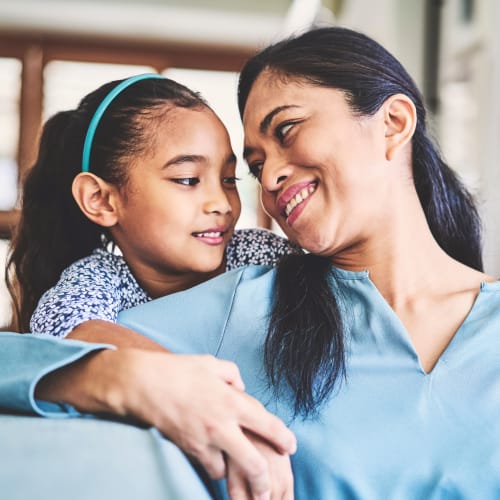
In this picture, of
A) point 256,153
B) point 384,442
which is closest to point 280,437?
point 384,442

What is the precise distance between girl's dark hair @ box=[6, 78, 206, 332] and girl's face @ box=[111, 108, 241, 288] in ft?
0.10

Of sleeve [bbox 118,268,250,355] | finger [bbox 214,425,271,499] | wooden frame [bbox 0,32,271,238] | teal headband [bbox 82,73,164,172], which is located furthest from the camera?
wooden frame [bbox 0,32,271,238]

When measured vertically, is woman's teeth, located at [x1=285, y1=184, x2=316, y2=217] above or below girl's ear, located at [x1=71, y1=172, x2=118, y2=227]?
above

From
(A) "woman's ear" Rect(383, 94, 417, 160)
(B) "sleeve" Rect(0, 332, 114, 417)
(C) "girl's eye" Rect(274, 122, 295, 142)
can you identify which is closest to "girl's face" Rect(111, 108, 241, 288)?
(C) "girl's eye" Rect(274, 122, 295, 142)

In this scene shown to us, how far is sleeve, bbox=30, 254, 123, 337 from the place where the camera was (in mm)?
1127

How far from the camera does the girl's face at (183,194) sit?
1387mm

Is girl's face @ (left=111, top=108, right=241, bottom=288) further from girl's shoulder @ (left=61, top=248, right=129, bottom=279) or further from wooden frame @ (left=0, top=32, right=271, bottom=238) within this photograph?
wooden frame @ (left=0, top=32, right=271, bottom=238)

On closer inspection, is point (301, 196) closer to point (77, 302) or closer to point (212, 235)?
point (212, 235)

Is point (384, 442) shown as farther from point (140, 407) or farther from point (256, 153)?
point (256, 153)

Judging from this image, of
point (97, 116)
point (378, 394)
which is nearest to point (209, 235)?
point (97, 116)

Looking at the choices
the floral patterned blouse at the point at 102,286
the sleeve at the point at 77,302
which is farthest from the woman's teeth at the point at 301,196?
the sleeve at the point at 77,302

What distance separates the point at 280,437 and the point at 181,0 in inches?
189

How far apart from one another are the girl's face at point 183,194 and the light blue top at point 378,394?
23 centimetres

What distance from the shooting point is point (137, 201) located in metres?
1.42
